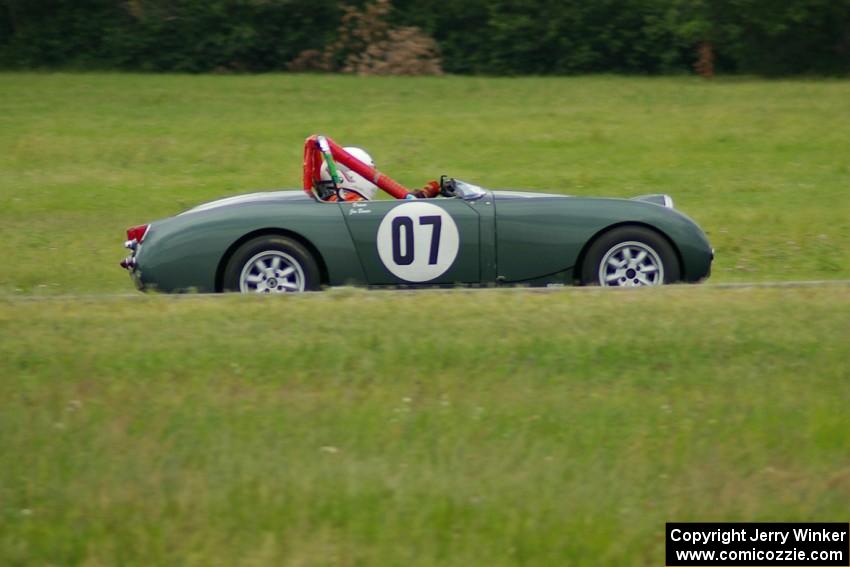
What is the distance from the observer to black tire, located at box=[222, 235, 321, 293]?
9.17m

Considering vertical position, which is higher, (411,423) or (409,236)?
(409,236)

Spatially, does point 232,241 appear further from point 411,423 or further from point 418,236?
point 411,423

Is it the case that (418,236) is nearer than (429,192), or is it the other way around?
(418,236)

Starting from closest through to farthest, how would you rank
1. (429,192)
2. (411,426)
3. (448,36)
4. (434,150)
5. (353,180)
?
(411,426), (429,192), (353,180), (434,150), (448,36)

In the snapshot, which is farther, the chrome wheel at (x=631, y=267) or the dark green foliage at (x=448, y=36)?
the dark green foliage at (x=448, y=36)

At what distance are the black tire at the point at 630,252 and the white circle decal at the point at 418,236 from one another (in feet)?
3.36

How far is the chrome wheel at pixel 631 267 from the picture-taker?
9.30 metres

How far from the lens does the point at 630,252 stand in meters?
9.32

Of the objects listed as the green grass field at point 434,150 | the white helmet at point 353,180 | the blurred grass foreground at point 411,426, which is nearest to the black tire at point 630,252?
the blurred grass foreground at point 411,426

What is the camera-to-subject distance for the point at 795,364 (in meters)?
7.43

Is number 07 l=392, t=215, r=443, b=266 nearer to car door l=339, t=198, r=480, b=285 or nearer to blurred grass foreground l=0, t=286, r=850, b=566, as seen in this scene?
car door l=339, t=198, r=480, b=285

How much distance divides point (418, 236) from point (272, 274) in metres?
1.12

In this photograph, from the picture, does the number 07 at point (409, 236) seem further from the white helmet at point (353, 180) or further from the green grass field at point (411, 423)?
the white helmet at point (353, 180)

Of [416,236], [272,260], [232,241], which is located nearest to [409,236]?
[416,236]
